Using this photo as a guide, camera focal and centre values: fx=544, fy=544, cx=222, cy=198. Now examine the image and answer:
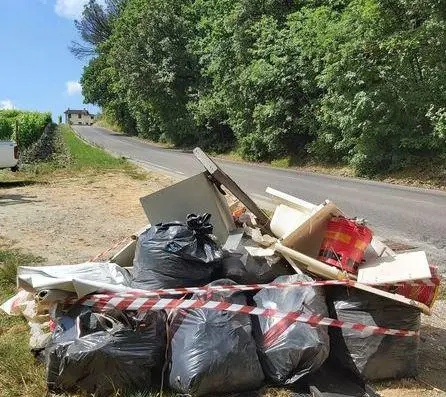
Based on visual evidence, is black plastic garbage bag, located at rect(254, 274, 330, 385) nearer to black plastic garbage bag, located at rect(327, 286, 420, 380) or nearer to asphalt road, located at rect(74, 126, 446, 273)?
black plastic garbage bag, located at rect(327, 286, 420, 380)

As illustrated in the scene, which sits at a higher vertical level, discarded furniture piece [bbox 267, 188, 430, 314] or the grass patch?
discarded furniture piece [bbox 267, 188, 430, 314]

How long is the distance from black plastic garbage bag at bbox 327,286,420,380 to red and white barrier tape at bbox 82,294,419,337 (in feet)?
0.11

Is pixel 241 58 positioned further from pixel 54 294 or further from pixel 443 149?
pixel 54 294

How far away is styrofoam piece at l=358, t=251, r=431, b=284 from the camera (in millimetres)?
3600

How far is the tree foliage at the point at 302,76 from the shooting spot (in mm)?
16297

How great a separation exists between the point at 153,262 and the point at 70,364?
2.93 ft

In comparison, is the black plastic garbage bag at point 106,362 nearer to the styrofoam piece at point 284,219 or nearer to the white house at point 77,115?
the styrofoam piece at point 284,219

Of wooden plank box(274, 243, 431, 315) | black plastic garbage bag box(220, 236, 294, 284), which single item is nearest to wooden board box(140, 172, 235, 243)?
black plastic garbage bag box(220, 236, 294, 284)

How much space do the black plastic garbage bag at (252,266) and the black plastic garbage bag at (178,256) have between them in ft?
0.45

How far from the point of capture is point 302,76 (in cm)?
2173

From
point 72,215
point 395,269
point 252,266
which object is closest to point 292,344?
point 252,266

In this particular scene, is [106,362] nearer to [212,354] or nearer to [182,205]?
[212,354]

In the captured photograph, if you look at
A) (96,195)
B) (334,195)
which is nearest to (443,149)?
(334,195)

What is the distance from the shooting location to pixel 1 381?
11.5ft
